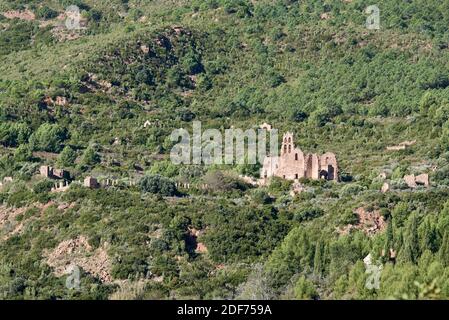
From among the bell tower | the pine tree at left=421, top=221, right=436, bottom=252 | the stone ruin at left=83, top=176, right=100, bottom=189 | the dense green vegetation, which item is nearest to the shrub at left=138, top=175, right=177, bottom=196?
the dense green vegetation

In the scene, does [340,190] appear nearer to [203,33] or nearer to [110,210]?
[110,210]

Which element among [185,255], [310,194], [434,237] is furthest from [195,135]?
[434,237]

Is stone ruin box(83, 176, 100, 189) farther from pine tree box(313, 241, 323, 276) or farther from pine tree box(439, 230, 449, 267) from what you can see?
pine tree box(439, 230, 449, 267)

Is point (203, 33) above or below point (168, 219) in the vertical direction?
above

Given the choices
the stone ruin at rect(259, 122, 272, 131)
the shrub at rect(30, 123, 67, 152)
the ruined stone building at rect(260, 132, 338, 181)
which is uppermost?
the stone ruin at rect(259, 122, 272, 131)

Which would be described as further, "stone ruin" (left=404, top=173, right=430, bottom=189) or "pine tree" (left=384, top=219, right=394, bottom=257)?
"stone ruin" (left=404, top=173, right=430, bottom=189)
